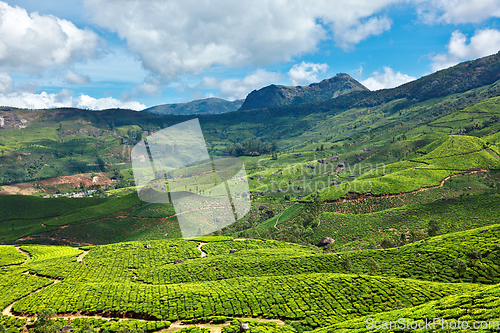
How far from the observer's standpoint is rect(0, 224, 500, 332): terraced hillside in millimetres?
27531

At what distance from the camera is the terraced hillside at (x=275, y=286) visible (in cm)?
2753

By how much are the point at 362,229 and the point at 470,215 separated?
28.8 meters

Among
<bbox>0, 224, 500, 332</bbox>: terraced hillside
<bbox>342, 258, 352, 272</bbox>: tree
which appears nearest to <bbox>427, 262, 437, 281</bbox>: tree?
<bbox>0, 224, 500, 332</bbox>: terraced hillside

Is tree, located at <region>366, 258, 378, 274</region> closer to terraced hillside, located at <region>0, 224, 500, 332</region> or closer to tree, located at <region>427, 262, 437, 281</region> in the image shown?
terraced hillside, located at <region>0, 224, 500, 332</region>

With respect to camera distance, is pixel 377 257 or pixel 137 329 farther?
pixel 377 257

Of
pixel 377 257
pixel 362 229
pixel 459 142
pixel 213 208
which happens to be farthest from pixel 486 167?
pixel 213 208

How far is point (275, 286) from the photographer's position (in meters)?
34.1

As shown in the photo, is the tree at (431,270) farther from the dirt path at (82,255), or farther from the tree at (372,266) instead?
the dirt path at (82,255)

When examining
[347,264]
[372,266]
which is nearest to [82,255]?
[347,264]

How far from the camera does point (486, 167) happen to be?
11294 cm

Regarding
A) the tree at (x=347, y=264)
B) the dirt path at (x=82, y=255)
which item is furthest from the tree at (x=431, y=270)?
the dirt path at (x=82, y=255)

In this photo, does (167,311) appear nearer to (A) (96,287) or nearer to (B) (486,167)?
(A) (96,287)

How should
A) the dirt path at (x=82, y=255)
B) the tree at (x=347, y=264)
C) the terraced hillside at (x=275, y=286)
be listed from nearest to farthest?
the terraced hillside at (x=275, y=286), the tree at (x=347, y=264), the dirt path at (x=82, y=255)

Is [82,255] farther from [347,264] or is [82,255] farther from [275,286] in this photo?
[347,264]
